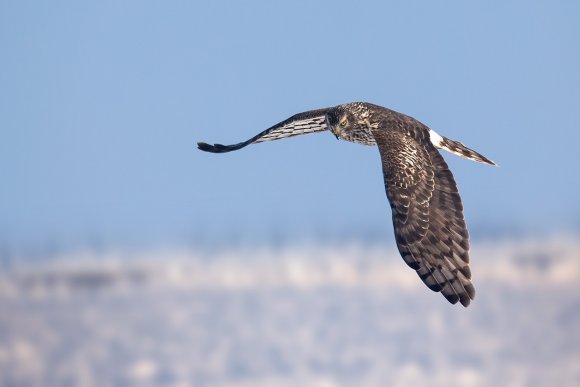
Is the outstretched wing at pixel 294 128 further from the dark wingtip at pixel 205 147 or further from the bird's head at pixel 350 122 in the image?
the bird's head at pixel 350 122

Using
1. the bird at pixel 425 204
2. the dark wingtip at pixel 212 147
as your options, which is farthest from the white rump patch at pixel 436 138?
→ the dark wingtip at pixel 212 147

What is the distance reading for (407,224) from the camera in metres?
35.4

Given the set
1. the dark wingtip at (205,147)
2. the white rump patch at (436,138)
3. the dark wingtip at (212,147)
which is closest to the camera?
the white rump patch at (436,138)

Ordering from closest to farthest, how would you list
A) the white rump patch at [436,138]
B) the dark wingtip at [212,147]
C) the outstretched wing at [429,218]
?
the outstretched wing at [429,218], the white rump patch at [436,138], the dark wingtip at [212,147]

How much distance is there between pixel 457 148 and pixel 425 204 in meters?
4.50

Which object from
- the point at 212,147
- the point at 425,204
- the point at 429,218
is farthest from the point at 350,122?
the point at 429,218

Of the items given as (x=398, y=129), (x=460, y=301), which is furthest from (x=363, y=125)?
(x=460, y=301)

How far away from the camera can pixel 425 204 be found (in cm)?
3569

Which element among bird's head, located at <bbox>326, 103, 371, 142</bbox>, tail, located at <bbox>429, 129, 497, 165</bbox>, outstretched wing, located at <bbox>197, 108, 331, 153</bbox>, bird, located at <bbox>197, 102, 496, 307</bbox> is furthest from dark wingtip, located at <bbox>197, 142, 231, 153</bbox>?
tail, located at <bbox>429, 129, 497, 165</bbox>

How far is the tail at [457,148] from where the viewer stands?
39.1 meters

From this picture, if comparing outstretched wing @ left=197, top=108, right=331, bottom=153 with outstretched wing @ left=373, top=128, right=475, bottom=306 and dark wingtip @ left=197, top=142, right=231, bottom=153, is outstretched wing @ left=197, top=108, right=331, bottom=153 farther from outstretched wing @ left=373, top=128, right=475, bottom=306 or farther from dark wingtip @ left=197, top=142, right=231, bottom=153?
outstretched wing @ left=373, top=128, right=475, bottom=306

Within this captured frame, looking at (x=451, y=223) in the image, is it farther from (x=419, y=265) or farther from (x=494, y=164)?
(x=494, y=164)

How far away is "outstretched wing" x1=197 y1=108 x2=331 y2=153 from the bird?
2.13 metres

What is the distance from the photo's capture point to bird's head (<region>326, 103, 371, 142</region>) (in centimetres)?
3997
